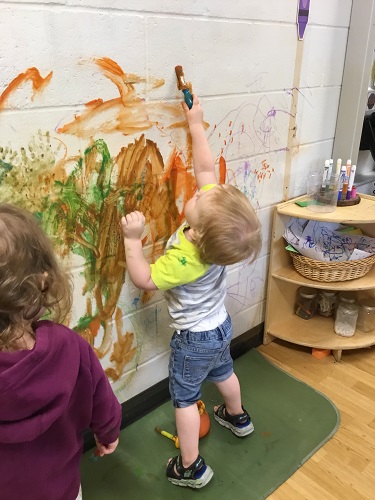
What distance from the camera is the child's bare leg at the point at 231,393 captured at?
→ 1.51m

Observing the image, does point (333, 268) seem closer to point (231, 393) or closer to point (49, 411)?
point (231, 393)

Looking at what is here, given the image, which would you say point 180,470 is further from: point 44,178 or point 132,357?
point 44,178

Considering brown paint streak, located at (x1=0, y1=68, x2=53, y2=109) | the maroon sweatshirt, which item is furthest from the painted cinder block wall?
the maroon sweatshirt

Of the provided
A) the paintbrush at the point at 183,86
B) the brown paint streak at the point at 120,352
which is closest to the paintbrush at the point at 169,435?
the brown paint streak at the point at 120,352

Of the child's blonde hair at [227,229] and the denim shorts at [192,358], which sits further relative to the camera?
the denim shorts at [192,358]

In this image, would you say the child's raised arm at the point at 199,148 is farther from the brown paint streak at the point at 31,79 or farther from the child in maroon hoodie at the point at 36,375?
the child in maroon hoodie at the point at 36,375

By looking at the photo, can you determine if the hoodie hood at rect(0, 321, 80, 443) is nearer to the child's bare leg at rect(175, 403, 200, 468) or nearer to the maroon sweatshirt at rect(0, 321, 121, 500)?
the maroon sweatshirt at rect(0, 321, 121, 500)

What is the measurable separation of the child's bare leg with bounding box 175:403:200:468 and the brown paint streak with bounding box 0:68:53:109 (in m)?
0.98

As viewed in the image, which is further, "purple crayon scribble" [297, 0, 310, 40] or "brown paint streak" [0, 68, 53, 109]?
"purple crayon scribble" [297, 0, 310, 40]

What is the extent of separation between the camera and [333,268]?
1.81 m

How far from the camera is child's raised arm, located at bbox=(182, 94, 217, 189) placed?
1367 mm

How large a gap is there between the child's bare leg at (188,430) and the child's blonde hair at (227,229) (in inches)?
20.0

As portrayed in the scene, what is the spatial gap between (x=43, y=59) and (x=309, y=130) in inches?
45.9

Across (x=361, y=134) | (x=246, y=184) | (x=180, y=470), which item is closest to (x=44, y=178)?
(x=246, y=184)
